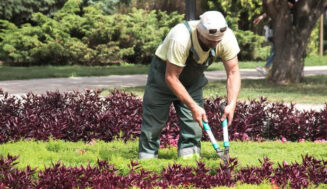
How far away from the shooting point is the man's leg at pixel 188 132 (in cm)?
525

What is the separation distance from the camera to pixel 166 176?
13.9 feet

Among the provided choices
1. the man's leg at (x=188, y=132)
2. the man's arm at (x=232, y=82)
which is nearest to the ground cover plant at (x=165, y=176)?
the man's arm at (x=232, y=82)

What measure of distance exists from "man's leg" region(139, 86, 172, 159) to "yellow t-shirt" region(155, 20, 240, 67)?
1.88 ft

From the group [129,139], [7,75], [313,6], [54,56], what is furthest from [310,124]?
[54,56]

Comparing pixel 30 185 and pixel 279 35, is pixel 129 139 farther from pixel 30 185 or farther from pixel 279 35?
pixel 279 35

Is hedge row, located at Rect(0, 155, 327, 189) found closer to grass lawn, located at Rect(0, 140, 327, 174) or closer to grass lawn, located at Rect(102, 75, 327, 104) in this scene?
grass lawn, located at Rect(0, 140, 327, 174)

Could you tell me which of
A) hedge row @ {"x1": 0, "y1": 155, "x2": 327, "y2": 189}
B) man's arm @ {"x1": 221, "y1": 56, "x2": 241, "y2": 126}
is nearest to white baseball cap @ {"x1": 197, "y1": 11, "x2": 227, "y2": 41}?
man's arm @ {"x1": 221, "y1": 56, "x2": 241, "y2": 126}

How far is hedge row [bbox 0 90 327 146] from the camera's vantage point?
6.59 m

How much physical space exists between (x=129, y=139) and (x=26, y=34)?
617 inches

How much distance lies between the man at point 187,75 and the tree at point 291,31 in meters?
8.13

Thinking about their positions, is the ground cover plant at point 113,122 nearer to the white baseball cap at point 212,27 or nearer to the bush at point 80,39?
the white baseball cap at point 212,27

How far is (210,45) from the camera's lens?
176 inches

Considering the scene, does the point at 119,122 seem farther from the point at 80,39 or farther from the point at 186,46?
the point at 80,39

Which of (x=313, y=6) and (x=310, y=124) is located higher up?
(x=313, y=6)
